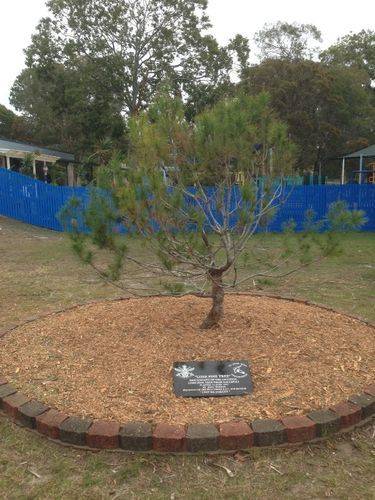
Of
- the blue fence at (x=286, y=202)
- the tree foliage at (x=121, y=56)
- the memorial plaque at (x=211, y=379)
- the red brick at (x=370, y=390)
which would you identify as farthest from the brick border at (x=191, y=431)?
the tree foliage at (x=121, y=56)

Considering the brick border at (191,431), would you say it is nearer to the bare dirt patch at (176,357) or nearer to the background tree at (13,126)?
the bare dirt patch at (176,357)

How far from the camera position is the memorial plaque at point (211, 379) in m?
3.10

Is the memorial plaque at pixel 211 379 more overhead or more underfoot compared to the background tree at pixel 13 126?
more underfoot

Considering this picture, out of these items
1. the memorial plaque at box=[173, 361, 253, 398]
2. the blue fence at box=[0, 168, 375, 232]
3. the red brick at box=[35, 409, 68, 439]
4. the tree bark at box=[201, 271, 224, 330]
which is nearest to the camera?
the red brick at box=[35, 409, 68, 439]

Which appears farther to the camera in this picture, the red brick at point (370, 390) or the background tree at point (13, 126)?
the background tree at point (13, 126)

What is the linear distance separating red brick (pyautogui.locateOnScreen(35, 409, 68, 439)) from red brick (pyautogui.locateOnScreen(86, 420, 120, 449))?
0.22 m

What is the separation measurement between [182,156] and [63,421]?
7.39 ft

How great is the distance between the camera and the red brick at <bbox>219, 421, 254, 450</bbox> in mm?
2646

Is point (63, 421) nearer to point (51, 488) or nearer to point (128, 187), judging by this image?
point (51, 488)

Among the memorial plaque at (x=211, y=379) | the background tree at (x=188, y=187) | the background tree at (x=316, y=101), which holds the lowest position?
the memorial plaque at (x=211, y=379)

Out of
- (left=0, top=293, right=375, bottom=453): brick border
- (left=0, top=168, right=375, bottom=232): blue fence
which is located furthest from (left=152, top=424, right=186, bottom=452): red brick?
(left=0, top=168, right=375, bottom=232): blue fence

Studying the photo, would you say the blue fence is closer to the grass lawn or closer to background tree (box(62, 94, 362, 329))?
background tree (box(62, 94, 362, 329))

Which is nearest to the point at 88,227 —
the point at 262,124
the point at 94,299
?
the point at 262,124

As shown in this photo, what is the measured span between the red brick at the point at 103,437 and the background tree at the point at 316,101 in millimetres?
23673
